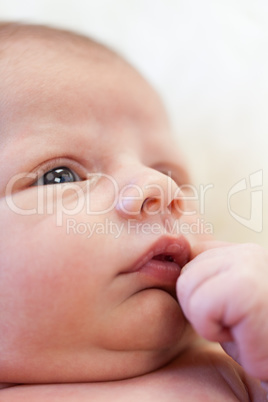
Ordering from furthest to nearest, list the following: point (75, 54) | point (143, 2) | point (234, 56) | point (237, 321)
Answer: point (143, 2) → point (234, 56) → point (75, 54) → point (237, 321)

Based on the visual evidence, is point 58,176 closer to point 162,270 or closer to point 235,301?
point 162,270

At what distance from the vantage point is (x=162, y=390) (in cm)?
104

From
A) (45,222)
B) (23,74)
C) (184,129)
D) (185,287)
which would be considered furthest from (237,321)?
(184,129)

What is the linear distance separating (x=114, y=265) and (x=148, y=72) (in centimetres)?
89

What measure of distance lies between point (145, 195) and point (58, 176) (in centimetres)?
20

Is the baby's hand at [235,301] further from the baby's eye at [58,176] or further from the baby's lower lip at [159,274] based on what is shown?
the baby's eye at [58,176]

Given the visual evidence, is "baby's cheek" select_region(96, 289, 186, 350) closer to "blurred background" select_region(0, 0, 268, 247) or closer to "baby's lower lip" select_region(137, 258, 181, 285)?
"baby's lower lip" select_region(137, 258, 181, 285)

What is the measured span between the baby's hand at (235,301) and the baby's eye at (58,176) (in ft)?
1.12

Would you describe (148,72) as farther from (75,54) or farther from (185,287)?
(185,287)

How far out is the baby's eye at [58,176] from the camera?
3.68 feet

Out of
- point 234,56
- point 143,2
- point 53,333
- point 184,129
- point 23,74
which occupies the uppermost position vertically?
point 143,2

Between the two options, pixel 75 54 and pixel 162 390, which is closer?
pixel 162 390
